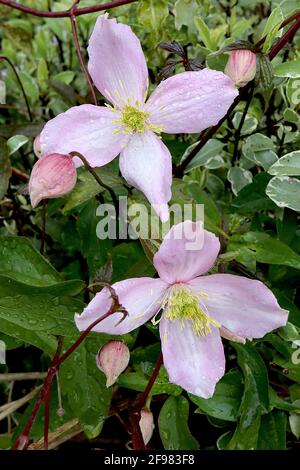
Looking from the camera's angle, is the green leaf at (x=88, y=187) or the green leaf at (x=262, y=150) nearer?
the green leaf at (x=88, y=187)

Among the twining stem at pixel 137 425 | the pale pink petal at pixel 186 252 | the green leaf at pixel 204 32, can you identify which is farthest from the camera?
the green leaf at pixel 204 32

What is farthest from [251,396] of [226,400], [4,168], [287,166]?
[4,168]

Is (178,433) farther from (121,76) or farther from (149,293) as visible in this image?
(121,76)

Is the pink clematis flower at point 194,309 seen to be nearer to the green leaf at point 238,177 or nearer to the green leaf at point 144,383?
the green leaf at point 144,383

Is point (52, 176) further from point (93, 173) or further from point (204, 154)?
point (204, 154)

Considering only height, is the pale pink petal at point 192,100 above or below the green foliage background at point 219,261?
above

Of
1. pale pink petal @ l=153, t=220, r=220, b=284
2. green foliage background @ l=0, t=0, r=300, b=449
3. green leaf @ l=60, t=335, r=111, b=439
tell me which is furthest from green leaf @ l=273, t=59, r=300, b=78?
green leaf @ l=60, t=335, r=111, b=439

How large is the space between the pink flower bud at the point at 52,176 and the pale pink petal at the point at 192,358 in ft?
0.50

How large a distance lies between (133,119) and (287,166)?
169 mm

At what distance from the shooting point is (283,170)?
0.67 m

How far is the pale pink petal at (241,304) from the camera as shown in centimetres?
55

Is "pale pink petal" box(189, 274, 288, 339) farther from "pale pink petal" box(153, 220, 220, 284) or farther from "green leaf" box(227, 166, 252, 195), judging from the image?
"green leaf" box(227, 166, 252, 195)

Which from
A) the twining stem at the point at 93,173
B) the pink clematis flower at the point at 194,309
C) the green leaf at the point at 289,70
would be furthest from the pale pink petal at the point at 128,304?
the green leaf at the point at 289,70
